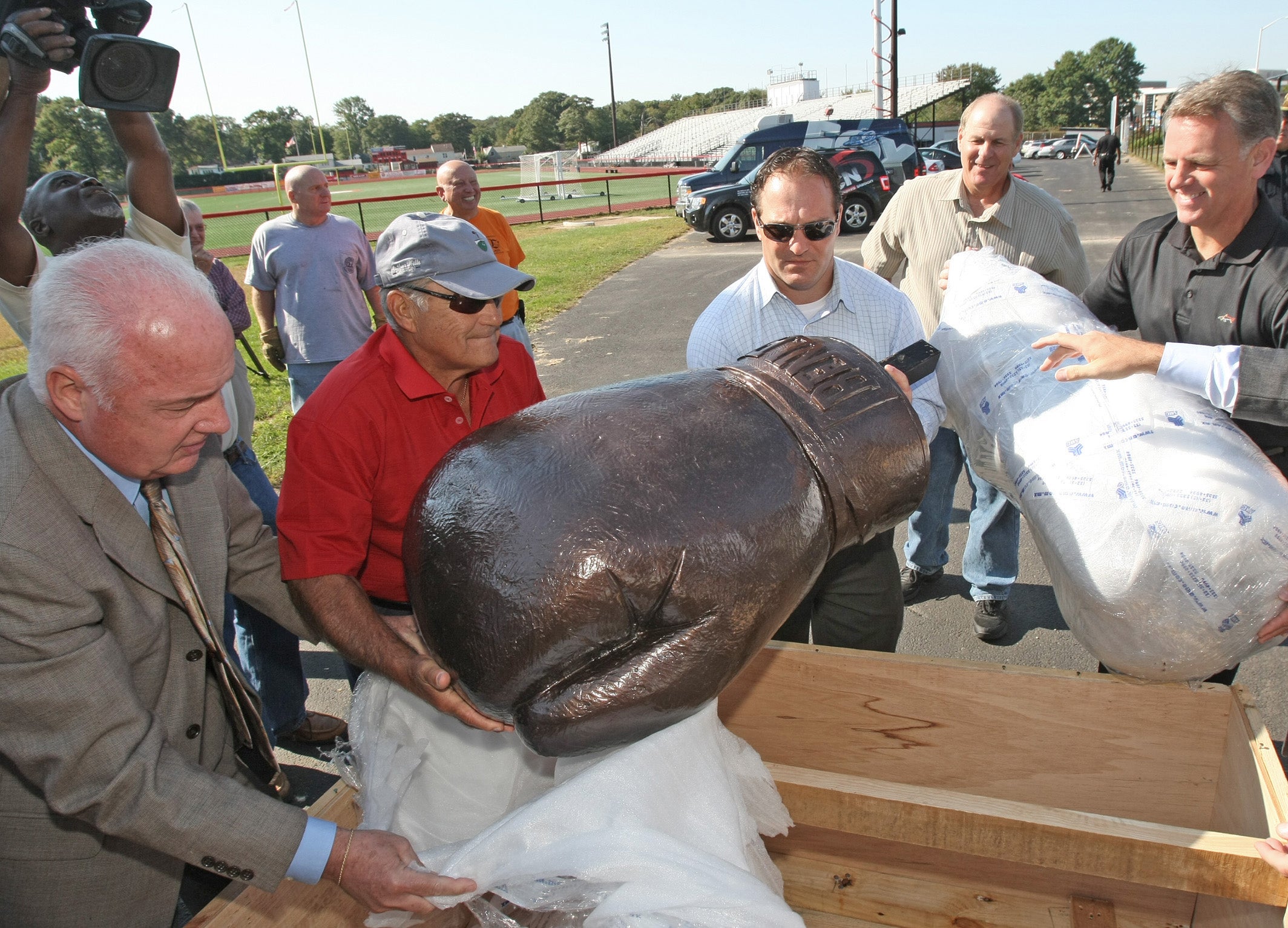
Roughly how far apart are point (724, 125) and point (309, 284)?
208ft

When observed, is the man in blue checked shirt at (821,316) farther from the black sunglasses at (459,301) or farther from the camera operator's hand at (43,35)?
the camera operator's hand at (43,35)

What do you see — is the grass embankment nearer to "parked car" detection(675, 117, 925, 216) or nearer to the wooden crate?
"parked car" detection(675, 117, 925, 216)

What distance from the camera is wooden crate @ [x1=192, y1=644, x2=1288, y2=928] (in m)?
1.46

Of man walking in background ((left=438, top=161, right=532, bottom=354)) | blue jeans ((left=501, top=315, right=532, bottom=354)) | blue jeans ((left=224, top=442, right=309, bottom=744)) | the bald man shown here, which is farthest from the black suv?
blue jeans ((left=224, top=442, right=309, bottom=744))

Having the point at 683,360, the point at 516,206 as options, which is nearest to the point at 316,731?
the point at 683,360

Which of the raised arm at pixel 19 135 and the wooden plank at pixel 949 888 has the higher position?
the raised arm at pixel 19 135

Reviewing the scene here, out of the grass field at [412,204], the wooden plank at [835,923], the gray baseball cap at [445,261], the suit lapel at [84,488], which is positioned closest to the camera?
the suit lapel at [84,488]

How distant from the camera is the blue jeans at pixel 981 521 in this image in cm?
370

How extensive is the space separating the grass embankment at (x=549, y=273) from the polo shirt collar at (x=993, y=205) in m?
4.91

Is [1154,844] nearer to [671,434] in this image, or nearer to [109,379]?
[671,434]

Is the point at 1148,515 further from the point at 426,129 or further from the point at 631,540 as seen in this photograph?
the point at 426,129

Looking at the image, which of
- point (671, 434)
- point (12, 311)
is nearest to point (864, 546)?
point (671, 434)

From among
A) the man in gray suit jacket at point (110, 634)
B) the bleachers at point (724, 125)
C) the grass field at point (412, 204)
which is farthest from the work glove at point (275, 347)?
the bleachers at point (724, 125)

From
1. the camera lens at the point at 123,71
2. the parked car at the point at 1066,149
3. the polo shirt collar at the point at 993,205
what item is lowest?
the parked car at the point at 1066,149
